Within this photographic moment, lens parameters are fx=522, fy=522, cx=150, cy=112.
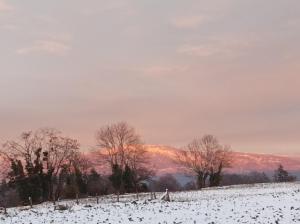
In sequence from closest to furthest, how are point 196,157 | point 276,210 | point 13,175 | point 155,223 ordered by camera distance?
1. point 155,223
2. point 276,210
3. point 13,175
4. point 196,157

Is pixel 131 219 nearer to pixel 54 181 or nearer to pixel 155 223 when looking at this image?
pixel 155 223

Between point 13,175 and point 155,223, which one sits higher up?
point 13,175

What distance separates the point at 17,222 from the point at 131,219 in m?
8.51

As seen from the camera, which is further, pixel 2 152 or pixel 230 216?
pixel 2 152

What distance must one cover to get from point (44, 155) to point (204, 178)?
166 feet

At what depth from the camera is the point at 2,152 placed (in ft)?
287

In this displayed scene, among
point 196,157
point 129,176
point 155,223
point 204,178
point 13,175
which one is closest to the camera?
point 155,223

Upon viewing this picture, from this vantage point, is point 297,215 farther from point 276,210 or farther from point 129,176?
point 129,176

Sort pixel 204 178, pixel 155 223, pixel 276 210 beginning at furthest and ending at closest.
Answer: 1. pixel 204 178
2. pixel 276 210
3. pixel 155 223

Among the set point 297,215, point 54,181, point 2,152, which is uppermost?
point 2,152

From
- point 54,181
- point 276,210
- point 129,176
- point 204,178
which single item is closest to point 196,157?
point 204,178

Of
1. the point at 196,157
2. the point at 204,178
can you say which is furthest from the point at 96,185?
the point at 196,157

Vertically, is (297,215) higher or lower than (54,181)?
lower

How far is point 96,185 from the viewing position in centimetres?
9931
